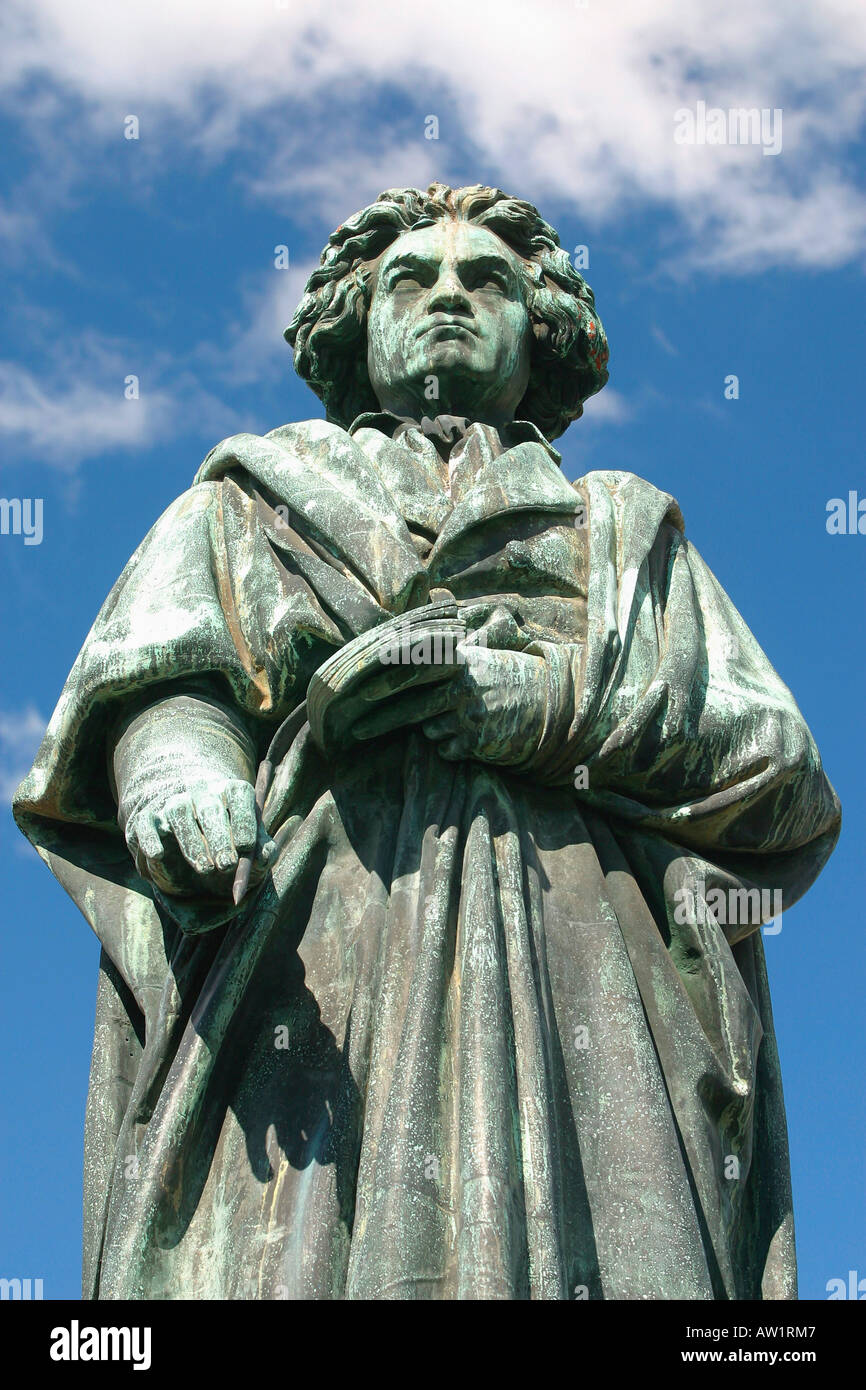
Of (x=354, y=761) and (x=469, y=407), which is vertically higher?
(x=469, y=407)

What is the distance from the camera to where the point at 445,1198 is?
314 inches

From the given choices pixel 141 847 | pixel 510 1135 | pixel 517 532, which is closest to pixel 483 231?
pixel 517 532

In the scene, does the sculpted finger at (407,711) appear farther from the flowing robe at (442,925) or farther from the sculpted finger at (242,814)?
the sculpted finger at (242,814)

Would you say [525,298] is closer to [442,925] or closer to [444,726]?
[444,726]

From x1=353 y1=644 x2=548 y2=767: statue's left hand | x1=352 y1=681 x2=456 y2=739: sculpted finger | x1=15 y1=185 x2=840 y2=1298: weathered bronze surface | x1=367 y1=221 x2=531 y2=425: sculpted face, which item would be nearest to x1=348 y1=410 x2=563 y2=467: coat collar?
x1=367 y1=221 x2=531 y2=425: sculpted face

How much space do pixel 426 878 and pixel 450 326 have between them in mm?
3002

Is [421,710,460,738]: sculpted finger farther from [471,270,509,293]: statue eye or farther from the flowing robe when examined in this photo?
[471,270,509,293]: statue eye

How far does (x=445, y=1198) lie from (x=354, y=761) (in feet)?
6.39

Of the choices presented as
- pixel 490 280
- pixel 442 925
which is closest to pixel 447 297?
pixel 490 280

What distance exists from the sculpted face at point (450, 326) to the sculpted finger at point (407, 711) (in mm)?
2180

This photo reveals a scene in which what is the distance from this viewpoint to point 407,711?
29.5ft

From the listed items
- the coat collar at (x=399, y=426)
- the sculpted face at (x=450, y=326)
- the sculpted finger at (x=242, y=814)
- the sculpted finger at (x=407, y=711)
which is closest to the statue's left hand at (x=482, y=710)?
the sculpted finger at (x=407, y=711)

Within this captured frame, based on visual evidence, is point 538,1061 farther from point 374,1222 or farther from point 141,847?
point 141,847

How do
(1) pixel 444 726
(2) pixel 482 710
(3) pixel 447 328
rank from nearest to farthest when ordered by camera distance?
(2) pixel 482 710 → (1) pixel 444 726 → (3) pixel 447 328
